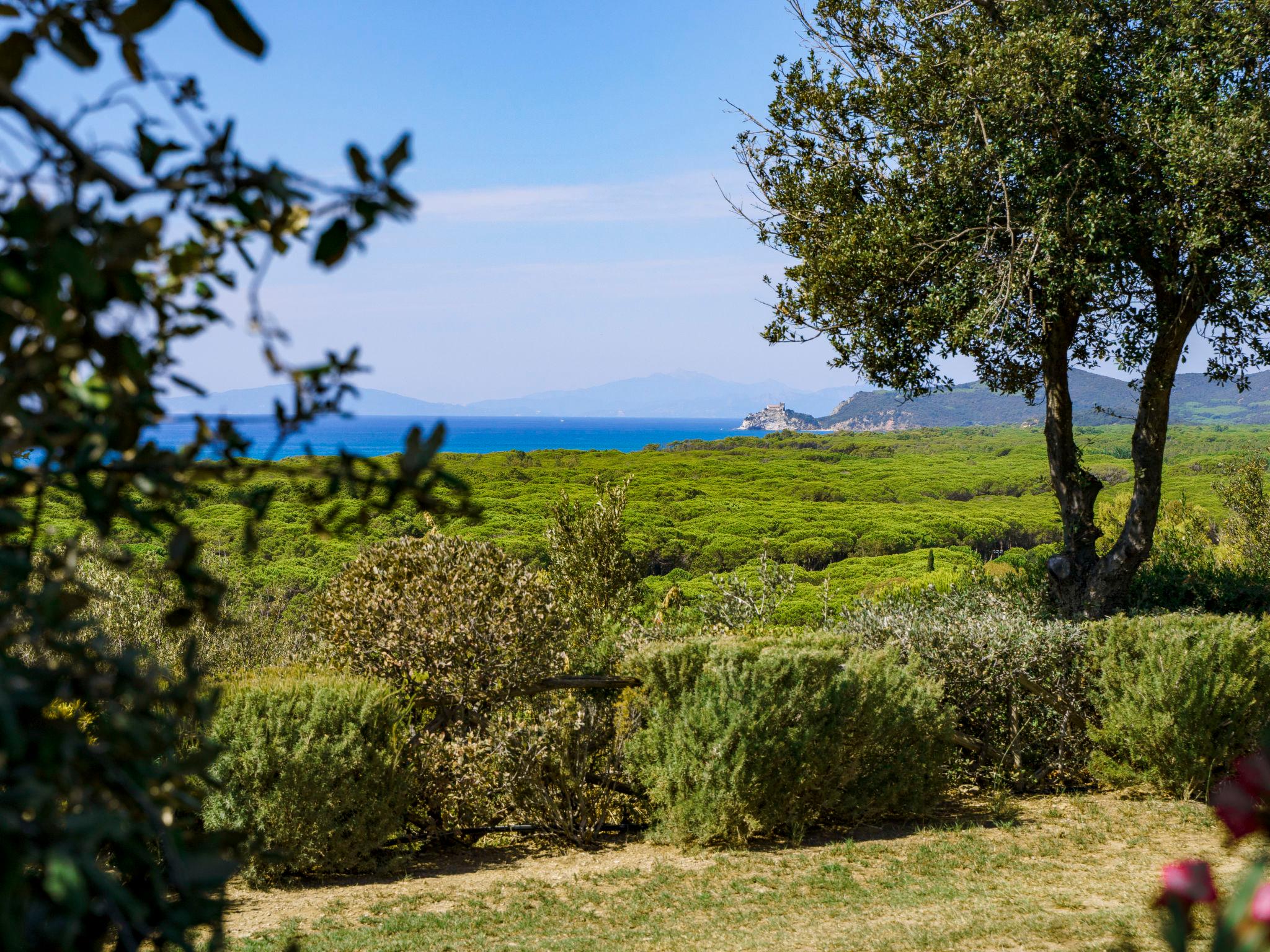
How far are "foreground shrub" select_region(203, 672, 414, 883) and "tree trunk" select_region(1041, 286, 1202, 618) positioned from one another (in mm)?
7117

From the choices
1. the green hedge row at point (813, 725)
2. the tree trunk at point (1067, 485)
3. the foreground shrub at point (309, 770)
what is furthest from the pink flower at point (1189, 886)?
the tree trunk at point (1067, 485)

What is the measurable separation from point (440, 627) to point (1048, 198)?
6.70 m

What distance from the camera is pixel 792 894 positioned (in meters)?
5.27

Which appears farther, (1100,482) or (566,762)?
(1100,482)

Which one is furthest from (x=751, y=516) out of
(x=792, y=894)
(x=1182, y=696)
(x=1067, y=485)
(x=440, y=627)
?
(x=792, y=894)

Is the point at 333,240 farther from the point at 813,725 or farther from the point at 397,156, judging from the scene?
the point at 813,725

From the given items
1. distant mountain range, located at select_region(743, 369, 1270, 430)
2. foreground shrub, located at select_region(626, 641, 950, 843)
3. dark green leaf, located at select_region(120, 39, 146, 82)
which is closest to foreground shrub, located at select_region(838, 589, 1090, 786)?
foreground shrub, located at select_region(626, 641, 950, 843)

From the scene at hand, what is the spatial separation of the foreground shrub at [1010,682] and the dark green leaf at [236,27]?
267 inches

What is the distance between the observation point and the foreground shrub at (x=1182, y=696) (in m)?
6.88

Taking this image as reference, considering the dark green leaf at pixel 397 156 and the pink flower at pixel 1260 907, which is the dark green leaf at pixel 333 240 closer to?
the dark green leaf at pixel 397 156

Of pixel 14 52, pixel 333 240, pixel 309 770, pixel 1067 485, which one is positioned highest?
pixel 14 52

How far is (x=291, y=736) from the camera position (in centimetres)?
569

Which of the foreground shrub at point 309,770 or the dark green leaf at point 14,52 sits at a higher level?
the dark green leaf at point 14,52

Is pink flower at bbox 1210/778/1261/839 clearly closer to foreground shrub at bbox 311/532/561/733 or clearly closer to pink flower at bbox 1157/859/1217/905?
pink flower at bbox 1157/859/1217/905
